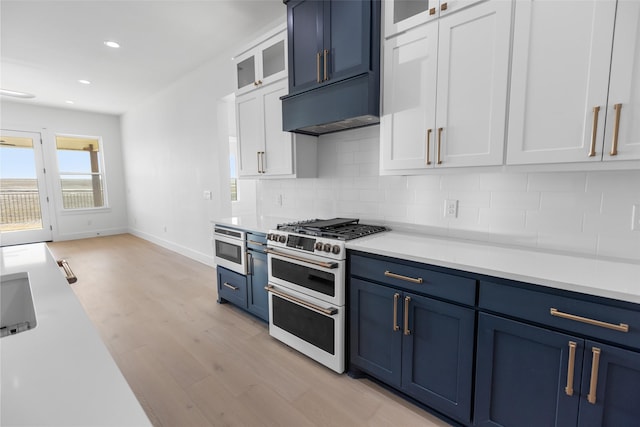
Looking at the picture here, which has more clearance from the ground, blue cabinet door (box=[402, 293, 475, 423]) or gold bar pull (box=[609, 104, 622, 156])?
gold bar pull (box=[609, 104, 622, 156])

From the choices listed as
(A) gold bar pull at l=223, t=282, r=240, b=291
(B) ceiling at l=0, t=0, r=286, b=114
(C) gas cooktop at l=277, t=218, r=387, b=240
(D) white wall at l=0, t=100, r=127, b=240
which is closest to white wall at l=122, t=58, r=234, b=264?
(B) ceiling at l=0, t=0, r=286, b=114

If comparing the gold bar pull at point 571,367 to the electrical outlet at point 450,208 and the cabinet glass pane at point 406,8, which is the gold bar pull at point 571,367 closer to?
the electrical outlet at point 450,208

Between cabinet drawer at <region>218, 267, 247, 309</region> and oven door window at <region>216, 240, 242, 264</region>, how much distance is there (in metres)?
0.15

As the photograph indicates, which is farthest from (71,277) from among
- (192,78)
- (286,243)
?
(192,78)

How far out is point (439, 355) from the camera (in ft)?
5.19

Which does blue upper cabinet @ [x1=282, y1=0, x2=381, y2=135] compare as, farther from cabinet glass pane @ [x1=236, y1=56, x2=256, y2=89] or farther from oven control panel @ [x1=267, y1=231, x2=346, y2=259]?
oven control panel @ [x1=267, y1=231, x2=346, y2=259]

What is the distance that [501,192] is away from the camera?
1.85 m

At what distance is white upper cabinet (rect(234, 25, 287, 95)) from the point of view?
2.61m

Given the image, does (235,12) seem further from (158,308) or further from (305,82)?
(158,308)

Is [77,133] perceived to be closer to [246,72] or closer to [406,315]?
[246,72]

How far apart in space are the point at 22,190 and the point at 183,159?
13.3 ft

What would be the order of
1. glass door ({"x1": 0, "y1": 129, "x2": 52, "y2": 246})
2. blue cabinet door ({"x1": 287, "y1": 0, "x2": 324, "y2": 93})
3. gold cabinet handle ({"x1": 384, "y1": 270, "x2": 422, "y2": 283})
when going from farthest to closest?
1. glass door ({"x1": 0, "y1": 129, "x2": 52, "y2": 246})
2. blue cabinet door ({"x1": 287, "y1": 0, "x2": 324, "y2": 93})
3. gold cabinet handle ({"x1": 384, "y1": 270, "x2": 422, "y2": 283})

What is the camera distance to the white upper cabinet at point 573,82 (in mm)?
1235

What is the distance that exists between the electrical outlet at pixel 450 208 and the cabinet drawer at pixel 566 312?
2.44ft
